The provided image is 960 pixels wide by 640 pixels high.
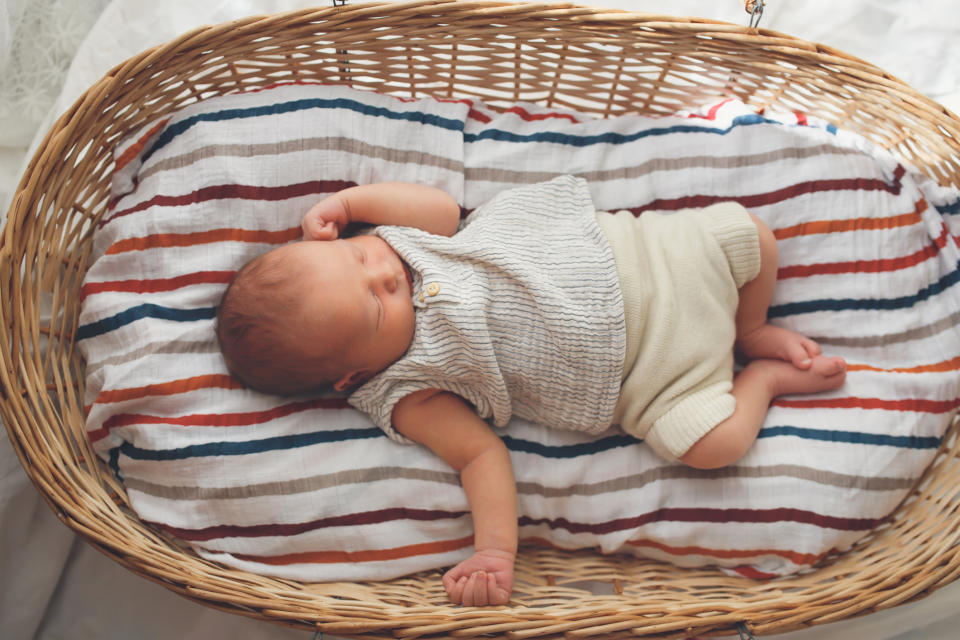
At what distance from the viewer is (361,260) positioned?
1097mm

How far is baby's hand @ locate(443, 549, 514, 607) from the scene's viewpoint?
1043mm

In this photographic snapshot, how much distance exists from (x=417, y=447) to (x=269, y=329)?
0.32m

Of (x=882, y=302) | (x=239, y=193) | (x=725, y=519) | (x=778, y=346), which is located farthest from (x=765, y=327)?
(x=239, y=193)

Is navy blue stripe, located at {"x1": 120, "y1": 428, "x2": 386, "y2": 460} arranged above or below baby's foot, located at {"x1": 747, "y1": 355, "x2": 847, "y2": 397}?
below

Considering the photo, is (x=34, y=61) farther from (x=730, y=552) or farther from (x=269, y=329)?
(x=730, y=552)

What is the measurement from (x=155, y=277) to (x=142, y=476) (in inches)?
12.0

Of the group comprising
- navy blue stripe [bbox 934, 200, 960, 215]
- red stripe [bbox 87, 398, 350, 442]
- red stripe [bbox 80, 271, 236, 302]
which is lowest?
red stripe [bbox 87, 398, 350, 442]

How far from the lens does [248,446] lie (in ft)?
3.64

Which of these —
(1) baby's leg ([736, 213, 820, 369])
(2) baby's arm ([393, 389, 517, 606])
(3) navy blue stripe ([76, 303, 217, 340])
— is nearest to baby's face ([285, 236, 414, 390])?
(2) baby's arm ([393, 389, 517, 606])

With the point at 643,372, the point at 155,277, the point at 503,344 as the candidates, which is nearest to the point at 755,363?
the point at 643,372

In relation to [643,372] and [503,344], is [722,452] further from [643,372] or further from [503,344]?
[503,344]

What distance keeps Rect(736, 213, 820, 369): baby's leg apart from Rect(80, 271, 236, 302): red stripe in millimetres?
861

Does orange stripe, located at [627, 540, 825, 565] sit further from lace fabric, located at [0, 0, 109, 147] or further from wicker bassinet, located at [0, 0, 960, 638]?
lace fabric, located at [0, 0, 109, 147]

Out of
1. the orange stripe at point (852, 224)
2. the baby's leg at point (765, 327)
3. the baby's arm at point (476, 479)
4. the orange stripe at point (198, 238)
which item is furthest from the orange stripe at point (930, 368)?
the orange stripe at point (198, 238)
